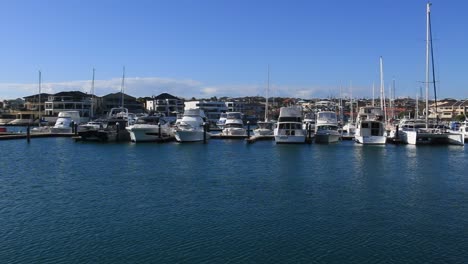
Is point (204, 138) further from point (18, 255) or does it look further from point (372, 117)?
point (18, 255)

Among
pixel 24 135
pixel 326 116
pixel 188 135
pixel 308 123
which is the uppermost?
pixel 326 116

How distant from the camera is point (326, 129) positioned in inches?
2598

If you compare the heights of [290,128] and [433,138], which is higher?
[290,128]

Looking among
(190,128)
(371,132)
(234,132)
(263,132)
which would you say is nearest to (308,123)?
(263,132)

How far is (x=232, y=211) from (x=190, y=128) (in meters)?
44.3

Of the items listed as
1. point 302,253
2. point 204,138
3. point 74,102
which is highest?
point 74,102

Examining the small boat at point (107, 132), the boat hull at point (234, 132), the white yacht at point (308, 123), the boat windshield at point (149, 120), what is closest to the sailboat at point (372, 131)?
the white yacht at point (308, 123)

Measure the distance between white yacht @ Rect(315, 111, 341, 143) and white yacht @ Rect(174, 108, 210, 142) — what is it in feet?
54.3

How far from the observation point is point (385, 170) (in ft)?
124

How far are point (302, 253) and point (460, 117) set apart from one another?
6262 inches

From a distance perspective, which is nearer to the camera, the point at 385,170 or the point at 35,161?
the point at 385,170

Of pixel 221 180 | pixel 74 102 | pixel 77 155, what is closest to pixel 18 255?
pixel 221 180

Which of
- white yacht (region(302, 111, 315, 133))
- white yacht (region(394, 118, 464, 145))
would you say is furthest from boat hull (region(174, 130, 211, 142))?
white yacht (region(394, 118, 464, 145))

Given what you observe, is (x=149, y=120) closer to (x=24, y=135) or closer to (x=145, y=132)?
(x=145, y=132)
